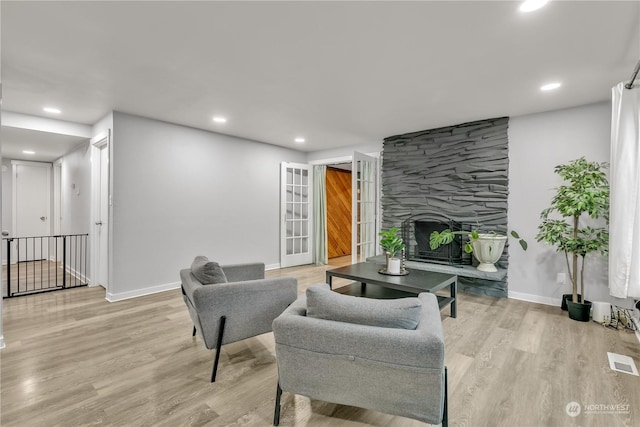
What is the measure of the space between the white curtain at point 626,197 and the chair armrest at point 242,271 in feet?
10.3

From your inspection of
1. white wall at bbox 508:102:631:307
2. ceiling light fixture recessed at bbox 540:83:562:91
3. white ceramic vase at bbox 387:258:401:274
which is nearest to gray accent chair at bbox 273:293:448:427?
white ceramic vase at bbox 387:258:401:274

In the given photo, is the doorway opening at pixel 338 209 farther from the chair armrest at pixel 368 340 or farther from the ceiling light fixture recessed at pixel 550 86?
the chair armrest at pixel 368 340

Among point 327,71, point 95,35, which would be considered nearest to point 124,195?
point 95,35

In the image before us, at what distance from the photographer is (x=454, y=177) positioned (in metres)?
4.47

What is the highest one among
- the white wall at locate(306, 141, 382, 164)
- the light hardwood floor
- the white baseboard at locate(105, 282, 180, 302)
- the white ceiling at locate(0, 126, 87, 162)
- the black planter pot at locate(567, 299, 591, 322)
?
the white wall at locate(306, 141, 382, 164)

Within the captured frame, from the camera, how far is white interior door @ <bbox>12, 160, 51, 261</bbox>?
6430 mm

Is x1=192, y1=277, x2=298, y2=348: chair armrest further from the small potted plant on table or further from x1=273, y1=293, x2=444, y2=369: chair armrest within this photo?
the small potted plant on table

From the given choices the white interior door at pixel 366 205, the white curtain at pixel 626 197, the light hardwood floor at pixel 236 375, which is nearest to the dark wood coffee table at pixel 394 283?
the light hardwood floor at pixel 236 375

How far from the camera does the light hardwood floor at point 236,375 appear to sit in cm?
175

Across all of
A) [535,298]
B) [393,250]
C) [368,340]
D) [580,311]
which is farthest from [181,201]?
[580,311]

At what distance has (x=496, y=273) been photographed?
3.79 metres

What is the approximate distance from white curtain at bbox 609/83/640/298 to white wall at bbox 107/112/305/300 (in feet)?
15.4

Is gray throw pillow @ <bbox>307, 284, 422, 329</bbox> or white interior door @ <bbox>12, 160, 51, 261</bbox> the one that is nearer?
gray throw pillow @ <bbox>307, 284, 422, 329</bbox>

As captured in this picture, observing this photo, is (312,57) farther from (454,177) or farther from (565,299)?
(565,299)
